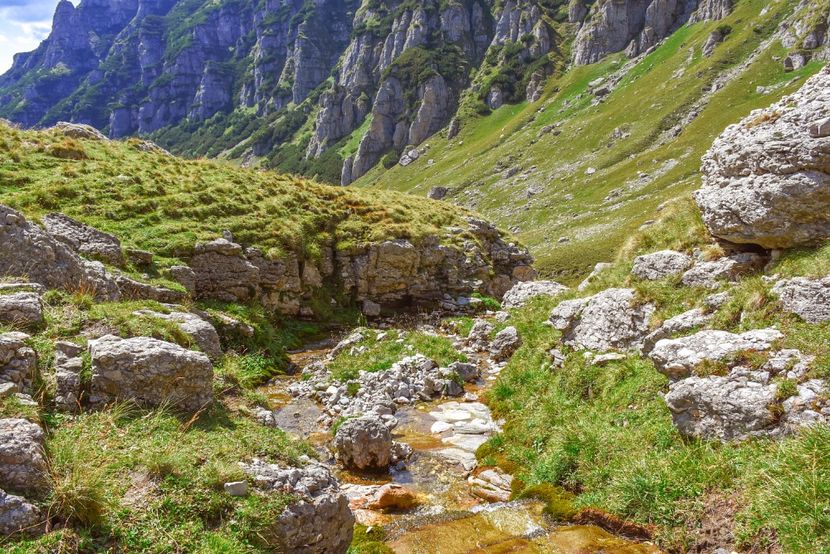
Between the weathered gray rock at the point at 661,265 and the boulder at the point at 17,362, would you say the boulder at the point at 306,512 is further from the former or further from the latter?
the weathered gray rock at the point at 661,265

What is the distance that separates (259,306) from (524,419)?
51.2 ft

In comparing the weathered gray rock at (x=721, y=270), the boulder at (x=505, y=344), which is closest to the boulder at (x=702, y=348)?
the weathered gray rock at (x=721, y=270)

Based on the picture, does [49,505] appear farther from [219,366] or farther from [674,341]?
[674,341]

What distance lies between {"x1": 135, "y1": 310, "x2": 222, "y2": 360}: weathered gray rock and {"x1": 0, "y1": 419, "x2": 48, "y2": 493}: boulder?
7.06 metres

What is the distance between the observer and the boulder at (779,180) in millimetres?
11055

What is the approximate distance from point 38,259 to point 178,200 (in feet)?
45.0

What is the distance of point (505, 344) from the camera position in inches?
802

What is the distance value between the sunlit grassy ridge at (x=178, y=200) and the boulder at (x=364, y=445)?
15125mm

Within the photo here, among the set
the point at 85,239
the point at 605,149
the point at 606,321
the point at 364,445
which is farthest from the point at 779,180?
the point at 605,149

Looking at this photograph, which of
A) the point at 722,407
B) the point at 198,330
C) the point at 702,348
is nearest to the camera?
the point at 722,407

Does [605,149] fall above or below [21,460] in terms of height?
below

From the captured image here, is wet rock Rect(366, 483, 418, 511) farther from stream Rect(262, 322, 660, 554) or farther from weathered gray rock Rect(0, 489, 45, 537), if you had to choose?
weathered gray rock Rect(0, 489, 45, 537)

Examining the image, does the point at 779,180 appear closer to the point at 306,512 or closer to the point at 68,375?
the point at 306,512

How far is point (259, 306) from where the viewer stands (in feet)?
77.8
